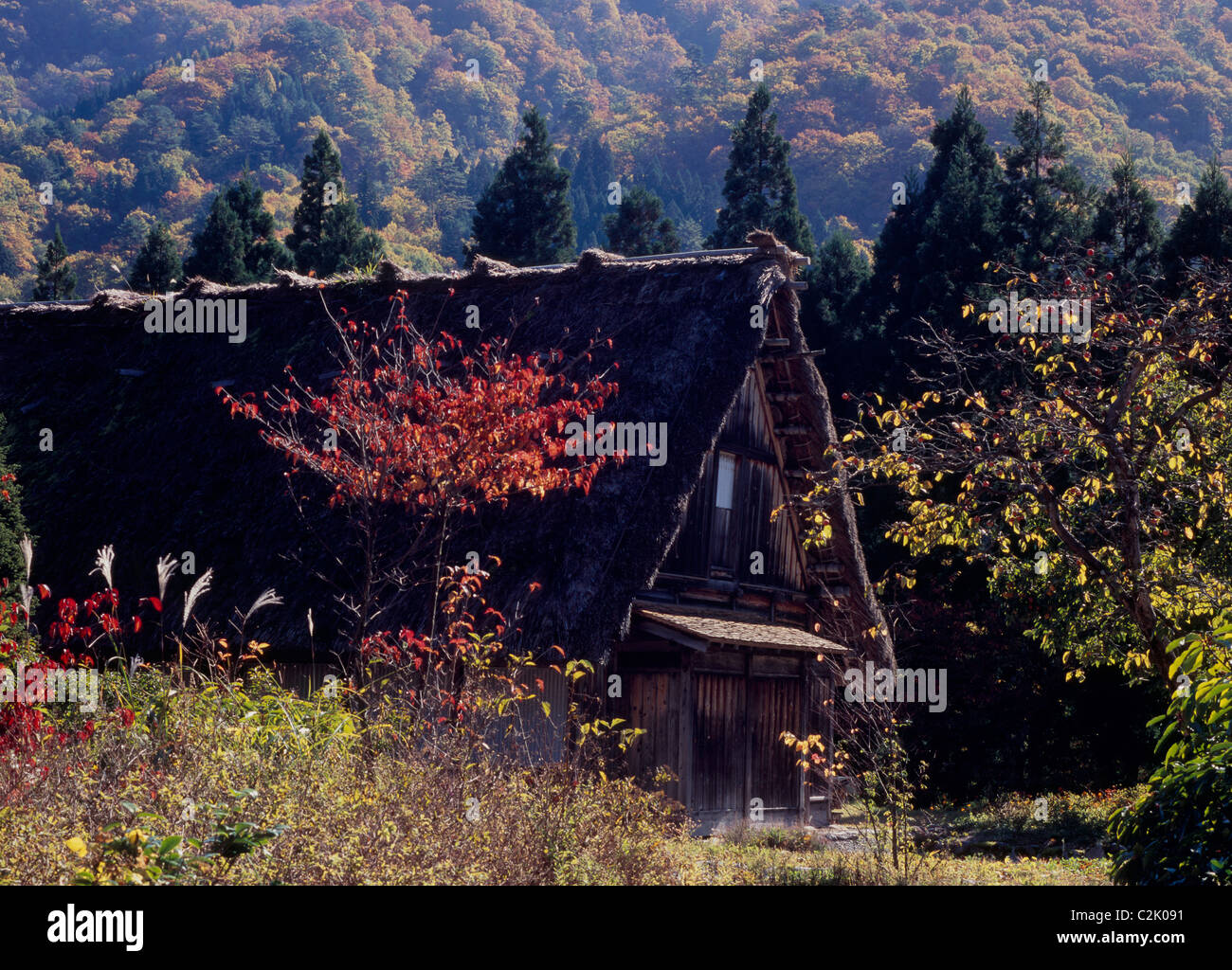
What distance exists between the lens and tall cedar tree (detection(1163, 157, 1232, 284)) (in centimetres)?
2319

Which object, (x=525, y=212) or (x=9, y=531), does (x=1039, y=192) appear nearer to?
(x=525, y=212)

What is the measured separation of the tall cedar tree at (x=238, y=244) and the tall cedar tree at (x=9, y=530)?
2306 centimetres

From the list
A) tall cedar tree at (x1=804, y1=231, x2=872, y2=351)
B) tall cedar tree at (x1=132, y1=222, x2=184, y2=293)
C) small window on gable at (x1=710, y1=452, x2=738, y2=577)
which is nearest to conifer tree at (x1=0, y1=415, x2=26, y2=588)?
small window on gable at (x1=710, y1=452, x2=738, y2=577)

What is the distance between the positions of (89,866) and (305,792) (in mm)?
1232

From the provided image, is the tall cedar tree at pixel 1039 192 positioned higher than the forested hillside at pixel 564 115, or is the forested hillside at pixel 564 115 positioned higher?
the forested hillside at pixel 564 115

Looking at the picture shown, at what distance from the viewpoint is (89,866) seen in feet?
19.7

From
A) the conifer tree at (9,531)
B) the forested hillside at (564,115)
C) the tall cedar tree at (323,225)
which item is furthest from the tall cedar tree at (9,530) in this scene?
the forested hillside at (564,115)

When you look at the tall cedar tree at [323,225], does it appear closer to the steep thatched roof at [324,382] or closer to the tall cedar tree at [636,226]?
the tall cedar tree at [636,226]

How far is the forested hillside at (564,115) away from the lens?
60.4 m

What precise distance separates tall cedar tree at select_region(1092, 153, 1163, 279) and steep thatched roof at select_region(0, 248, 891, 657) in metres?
13.0

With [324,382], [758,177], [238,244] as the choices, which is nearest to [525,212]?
[758,177]

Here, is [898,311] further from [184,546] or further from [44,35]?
[44,35]

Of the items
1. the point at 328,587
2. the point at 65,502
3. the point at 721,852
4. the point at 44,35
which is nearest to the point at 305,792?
the point at 721,852

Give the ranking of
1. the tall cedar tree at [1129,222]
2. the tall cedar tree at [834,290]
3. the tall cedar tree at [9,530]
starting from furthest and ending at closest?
the tall cedar tree at [834,290]
the tall cedar tree at [1129,222]
the tall cedar tree at [9,530]
